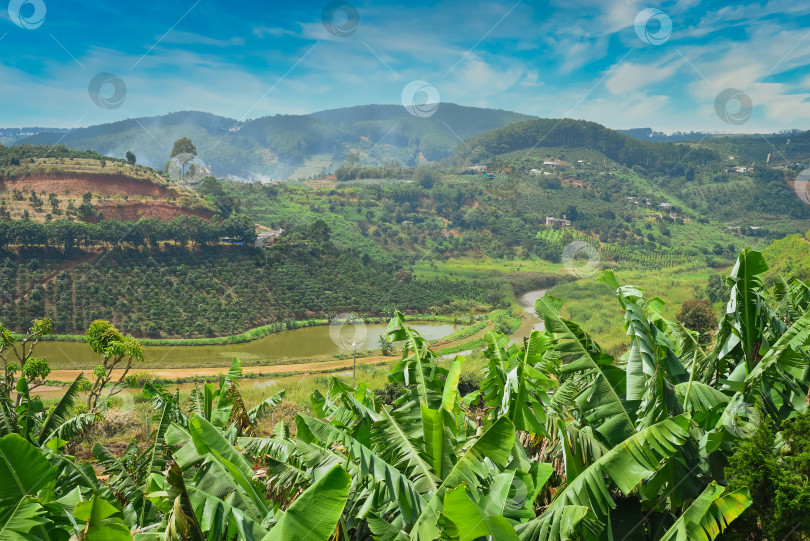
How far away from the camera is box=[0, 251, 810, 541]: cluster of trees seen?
2643 millimetres

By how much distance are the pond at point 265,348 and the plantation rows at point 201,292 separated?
1816 mm

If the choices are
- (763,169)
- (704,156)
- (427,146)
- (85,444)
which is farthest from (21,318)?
(427,146)

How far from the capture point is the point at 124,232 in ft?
98.4

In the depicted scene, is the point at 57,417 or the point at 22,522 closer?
the point at 22,522

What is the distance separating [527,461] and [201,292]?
93.3ft

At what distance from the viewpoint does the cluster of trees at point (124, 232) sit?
27.3 metres

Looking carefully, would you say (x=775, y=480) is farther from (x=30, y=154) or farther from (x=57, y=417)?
(x=30, y=154)

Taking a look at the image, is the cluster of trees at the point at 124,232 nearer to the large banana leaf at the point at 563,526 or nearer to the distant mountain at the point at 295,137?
the large banana leaf at the point at 563,526

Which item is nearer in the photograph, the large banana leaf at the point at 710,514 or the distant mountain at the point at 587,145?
the large banana leaf at the point at 710,514

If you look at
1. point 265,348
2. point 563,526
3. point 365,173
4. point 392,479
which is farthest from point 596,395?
point 365,173

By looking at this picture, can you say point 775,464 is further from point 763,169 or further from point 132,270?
point 763,169

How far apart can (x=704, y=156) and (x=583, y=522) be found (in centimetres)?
7129

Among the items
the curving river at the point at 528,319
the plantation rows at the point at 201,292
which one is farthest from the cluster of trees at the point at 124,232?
the curving river at the point at 528,319

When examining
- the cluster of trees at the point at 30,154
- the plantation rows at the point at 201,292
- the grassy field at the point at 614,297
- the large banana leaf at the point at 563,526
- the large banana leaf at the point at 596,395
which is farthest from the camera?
the cluster of trees at the point at 30,154
